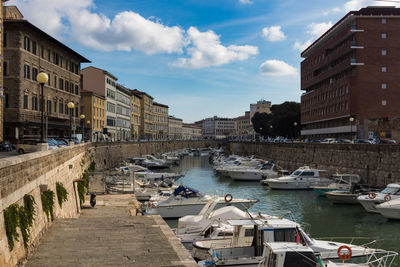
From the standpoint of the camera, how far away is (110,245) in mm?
14789

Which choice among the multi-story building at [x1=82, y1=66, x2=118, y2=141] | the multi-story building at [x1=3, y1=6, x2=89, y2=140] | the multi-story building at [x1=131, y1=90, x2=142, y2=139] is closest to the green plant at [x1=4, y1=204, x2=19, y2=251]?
the multi-story building at [x1=3, y1=6, x2=89, y2=140]

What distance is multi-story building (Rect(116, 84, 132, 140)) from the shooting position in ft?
360

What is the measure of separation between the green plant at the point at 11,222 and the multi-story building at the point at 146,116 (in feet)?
435

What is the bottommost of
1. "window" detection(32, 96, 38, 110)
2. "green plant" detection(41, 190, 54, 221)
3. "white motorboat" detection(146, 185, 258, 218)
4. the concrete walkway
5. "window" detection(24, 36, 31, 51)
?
"white motorboat" detection(146, 185, 258, 218)

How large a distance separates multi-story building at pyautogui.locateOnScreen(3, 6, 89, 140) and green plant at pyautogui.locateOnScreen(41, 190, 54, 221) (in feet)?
82.0

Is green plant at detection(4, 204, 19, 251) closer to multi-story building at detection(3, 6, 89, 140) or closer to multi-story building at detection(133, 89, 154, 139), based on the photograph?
multi-story building at detection(3, 6, 89, 140)

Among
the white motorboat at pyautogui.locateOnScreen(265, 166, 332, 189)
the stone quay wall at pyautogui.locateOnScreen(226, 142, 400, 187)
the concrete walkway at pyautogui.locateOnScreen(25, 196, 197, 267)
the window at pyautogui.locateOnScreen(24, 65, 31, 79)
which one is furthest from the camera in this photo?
the window at pyautogui.locateOnScreen(24, 65, 31, 79)

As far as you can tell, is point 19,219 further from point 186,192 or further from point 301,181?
point 301,181

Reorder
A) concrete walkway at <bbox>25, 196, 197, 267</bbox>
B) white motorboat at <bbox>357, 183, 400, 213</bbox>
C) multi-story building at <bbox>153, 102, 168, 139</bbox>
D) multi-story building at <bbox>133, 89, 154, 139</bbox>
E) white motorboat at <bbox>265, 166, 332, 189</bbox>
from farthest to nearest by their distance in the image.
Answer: multi-story building at <bbox>153, 102, 168, 139</bbox> → multi-story building at <bbox>133, 89, 154, 139</bbox> → white motorboat at <bbox>265, 166, 332, 189</bbox> → white motorboat at <bbox>357, 183, 400, 213</bbox> → concrete walkway at <bbox>25, 196, 197, 267</bbox>

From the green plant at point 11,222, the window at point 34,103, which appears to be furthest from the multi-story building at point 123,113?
the green plant at point 11,222

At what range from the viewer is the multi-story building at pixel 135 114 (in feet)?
429

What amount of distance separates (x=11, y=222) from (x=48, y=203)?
6016 mm

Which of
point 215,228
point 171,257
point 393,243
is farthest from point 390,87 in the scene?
point 171,257

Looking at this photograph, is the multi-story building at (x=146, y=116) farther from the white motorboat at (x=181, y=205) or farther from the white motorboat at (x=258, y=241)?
the white motorboat at (x=258, y=241)
